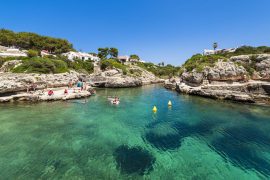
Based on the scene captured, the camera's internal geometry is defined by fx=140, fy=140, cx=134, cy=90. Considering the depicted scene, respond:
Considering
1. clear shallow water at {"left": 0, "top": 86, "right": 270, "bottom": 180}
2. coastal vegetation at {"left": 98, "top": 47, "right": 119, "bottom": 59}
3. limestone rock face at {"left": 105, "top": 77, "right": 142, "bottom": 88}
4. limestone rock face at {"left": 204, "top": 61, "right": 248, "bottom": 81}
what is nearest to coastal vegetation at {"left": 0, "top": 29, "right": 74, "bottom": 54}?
coastal vegetation at {"left": 98, "top": 47, "right": 119, "bottom": 59}

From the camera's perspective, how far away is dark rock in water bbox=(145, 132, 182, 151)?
11.4 metres

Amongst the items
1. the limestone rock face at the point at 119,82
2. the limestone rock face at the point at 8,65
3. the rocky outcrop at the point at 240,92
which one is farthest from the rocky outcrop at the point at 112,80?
the rocky outcrop at the point at 240,92

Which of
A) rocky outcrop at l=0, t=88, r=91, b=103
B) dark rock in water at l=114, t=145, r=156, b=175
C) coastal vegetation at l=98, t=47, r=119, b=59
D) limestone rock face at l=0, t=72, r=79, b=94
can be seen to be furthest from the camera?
coastal vegetation at l=98, t=47, r=119, b=59

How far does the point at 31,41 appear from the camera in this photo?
59688 mm

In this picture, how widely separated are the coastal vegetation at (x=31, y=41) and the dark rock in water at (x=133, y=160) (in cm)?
6887

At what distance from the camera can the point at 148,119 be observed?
711 inches

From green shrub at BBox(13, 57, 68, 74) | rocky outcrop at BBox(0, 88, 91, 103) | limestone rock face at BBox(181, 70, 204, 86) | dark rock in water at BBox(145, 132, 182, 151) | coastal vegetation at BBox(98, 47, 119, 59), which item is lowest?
dark rock in water at BBox(145, 132, 182, 151)

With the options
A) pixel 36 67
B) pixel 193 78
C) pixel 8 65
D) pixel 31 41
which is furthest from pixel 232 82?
pixel 31 41

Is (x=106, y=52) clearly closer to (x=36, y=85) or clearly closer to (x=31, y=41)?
(x=31, y=41)

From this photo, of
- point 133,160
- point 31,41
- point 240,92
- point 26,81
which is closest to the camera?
point 133,160

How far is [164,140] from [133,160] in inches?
166

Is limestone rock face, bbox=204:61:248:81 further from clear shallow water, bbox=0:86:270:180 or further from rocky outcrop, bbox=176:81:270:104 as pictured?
clear shallow water, bbox=0:86:270:180

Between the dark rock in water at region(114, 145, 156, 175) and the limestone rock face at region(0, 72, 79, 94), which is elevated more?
the limestone rock face at region(0, 72, 79, 94)

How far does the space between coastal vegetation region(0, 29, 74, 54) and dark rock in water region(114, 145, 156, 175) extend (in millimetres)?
68874
